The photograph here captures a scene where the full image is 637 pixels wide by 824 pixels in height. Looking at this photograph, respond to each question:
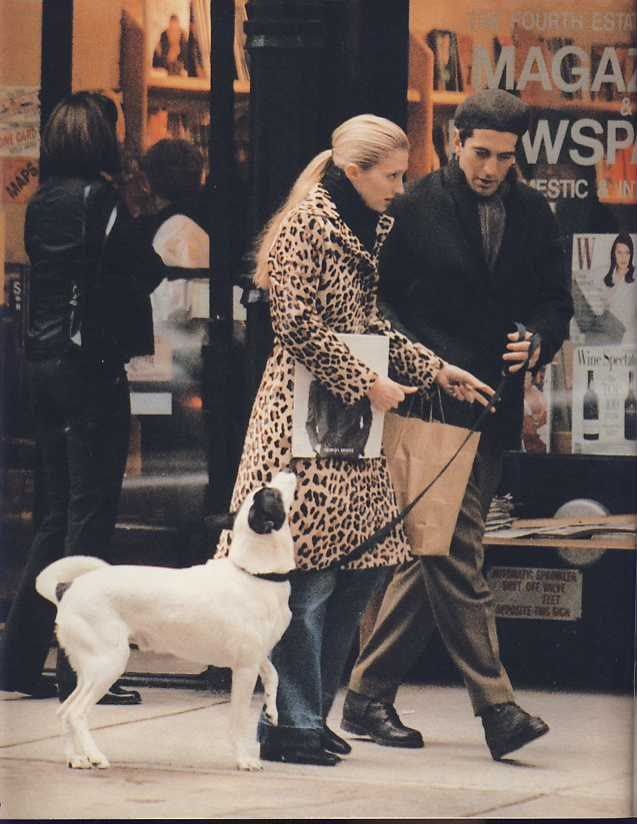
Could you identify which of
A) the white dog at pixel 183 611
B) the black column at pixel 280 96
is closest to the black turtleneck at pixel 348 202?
the white dog at pixel 183 611

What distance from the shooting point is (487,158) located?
6750mm

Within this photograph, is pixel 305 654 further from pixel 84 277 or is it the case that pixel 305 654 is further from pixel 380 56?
pixel 380 56

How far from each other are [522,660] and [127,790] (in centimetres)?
226

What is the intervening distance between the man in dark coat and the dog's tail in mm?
1113

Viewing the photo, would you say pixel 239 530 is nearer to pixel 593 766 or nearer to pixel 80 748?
pixel 80 748

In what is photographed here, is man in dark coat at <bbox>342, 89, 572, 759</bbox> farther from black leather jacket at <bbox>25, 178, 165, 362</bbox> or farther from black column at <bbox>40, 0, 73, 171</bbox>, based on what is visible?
black column at <bbox>40, 0, 73, 171</bbox>

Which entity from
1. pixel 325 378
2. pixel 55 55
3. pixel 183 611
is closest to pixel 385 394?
pixel 325 378

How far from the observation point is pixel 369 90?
7547 millimetres

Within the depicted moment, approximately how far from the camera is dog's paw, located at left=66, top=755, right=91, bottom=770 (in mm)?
6328

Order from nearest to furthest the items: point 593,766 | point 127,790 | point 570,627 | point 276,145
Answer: point 127,790 → point 593,766 → point 276,145 → point 570,627

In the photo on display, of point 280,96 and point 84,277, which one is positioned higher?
point 280,96

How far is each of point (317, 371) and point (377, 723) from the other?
1286 millimetres

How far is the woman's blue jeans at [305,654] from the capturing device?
6.50 meters

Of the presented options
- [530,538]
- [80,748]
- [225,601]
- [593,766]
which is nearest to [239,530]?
[225,601]
